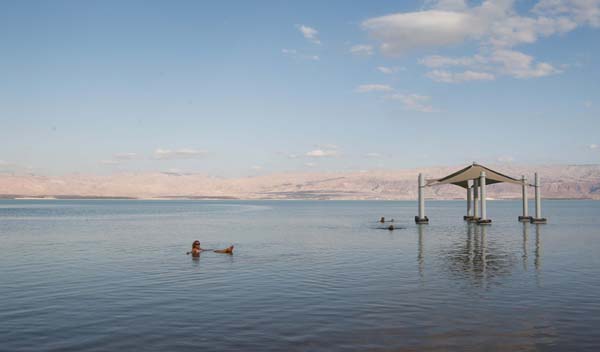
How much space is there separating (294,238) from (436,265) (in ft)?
68.3

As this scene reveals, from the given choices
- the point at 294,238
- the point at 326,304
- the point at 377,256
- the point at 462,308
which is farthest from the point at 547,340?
the point at 294,238

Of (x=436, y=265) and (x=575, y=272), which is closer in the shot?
(x=575, y=272)

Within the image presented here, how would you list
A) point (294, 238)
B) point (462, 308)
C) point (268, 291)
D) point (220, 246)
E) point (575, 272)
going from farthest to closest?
point (294, 238)
point (220, 246)
point (575, 272)
point (268, 291)
point (462, 308)

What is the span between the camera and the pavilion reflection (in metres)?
24.9

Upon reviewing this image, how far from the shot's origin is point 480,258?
1240 inches

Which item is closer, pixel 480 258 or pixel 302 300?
pixel 302 300

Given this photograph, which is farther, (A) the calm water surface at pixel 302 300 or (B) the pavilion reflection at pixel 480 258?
(B) the pavilion reflection at pixel 480 258

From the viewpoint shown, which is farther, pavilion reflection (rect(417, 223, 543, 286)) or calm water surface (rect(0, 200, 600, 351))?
pavilion reflection (rect(417, 223, 543, 286))

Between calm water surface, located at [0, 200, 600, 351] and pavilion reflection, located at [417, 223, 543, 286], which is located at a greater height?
pavilion reflection, located at [417, 223, 543, 286]

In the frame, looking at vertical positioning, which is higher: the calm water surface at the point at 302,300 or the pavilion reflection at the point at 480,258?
the pavilion reflection at the point at 480,258

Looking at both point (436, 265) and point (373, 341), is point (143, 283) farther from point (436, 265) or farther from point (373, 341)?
point (436, 265)

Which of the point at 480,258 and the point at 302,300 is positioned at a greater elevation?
the point at 480,258

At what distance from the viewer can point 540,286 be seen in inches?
836

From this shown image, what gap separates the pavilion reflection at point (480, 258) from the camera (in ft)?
81.8
